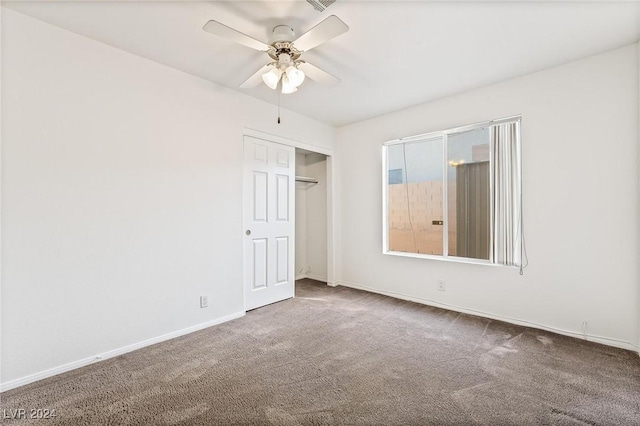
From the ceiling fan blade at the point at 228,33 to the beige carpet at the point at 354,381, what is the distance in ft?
7.59

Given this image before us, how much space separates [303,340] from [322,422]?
1027mm

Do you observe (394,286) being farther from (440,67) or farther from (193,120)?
(193,120)

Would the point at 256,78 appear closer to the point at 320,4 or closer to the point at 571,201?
the point at 320,4

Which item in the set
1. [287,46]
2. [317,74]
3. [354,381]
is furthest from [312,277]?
[287,46]

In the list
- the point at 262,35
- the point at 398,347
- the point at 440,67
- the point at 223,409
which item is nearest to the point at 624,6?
the point at 440,67

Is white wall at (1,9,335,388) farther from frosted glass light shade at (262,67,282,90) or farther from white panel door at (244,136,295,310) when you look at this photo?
frosted glass light shade at (262,67,282,90)

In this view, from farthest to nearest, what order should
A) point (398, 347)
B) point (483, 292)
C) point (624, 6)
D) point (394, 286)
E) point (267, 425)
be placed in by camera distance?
point (394, 286)
point (483, 292)
point (398, 347)
point (624, 6)
point (267, 425)

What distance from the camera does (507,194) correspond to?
2924 millimetres

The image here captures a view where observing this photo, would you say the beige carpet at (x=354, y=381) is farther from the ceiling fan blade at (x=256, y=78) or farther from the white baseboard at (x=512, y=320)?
the ceiling fan blade at (x=256, y=78)

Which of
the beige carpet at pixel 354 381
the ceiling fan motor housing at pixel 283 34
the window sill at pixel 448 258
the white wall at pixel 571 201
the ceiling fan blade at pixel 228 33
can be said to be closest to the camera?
the beige carpet at pixel 354 381

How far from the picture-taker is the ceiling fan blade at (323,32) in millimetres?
1688

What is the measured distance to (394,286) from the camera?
12.7 ft

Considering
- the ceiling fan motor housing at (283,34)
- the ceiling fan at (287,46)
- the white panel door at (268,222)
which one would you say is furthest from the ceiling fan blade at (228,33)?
the white panel door at (268,222)

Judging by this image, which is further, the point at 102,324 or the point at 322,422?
the point at 102,324
